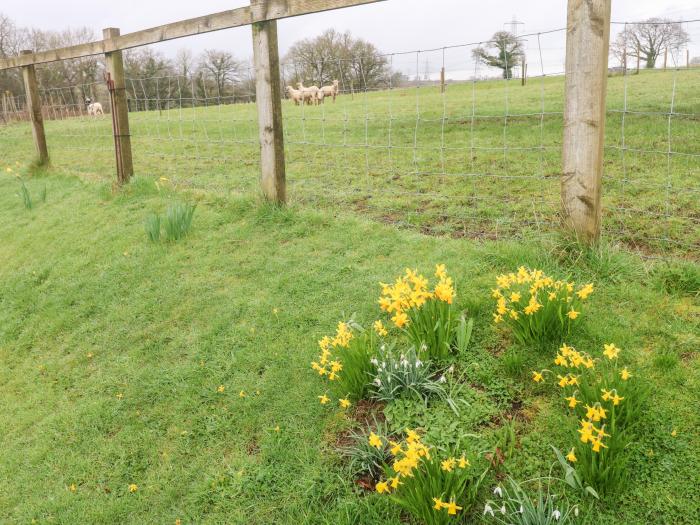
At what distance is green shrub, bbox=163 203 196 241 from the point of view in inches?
211

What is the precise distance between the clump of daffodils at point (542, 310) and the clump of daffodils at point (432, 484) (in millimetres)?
871

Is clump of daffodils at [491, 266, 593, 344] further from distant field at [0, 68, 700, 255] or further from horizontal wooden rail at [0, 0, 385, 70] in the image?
horizontal wooden rail at [0, 0, 385, 70]

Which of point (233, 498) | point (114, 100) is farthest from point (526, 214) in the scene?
point (114, 100)

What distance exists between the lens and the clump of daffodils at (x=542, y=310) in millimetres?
2771

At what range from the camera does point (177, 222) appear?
17.6 ft

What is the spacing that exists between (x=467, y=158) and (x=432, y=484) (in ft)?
20.3

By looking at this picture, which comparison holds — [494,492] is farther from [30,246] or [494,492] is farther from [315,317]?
[30,246]

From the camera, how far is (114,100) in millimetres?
7219

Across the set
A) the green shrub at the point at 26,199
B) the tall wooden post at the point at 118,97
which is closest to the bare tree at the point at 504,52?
the tall wooden post at the point at 118,97

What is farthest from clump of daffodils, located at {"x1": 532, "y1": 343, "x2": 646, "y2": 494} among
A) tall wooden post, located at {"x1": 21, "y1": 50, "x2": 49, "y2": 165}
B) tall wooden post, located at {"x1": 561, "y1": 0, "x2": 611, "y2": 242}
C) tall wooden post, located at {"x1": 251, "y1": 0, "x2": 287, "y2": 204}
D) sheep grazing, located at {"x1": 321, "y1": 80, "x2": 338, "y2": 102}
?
tall wooden post, located at {"x1": 21, "y1": 50, "x2": 49, "y2": 165}

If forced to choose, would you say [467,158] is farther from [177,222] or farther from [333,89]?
[177,222]

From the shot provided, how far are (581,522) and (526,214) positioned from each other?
352 cm

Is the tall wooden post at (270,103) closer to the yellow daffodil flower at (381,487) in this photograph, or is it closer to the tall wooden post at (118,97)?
the tall wooden post at (118,97)

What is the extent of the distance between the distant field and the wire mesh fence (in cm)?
3
